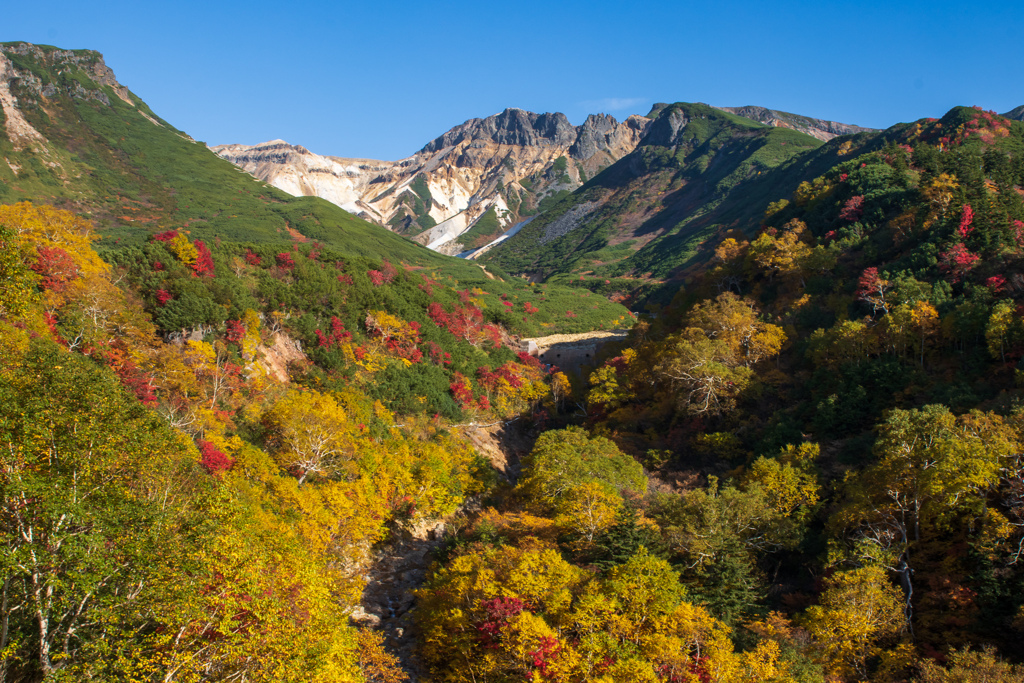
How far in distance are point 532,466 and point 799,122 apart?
19260 cm

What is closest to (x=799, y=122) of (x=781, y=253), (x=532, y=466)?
(x=781, y=253)

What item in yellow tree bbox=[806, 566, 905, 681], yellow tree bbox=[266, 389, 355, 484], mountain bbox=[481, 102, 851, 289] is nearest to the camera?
yellow tree bbox=[806, 566, 905, 681]

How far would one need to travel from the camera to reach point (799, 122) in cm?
A: 18100

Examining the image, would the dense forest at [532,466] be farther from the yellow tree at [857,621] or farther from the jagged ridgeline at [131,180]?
the jagged ridgeline at [131,180]

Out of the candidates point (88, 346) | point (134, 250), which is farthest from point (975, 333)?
point (134, 250)

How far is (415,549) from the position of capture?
25688mm

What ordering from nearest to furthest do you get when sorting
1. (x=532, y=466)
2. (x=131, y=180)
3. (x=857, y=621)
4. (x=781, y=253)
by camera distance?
(x=857, y=621), (x=532, y=466), (x=781, y=253), (x=131, y=180)

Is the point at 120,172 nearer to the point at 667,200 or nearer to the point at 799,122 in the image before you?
the point at 667,200

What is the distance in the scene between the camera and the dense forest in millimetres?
11312

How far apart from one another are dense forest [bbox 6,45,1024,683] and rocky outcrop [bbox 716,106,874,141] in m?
152

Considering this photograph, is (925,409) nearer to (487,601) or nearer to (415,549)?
(487,601)

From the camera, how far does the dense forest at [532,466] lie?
11.3m

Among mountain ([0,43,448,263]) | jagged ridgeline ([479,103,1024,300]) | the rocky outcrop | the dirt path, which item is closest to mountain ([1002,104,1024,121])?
jagged ridgeline ([479,103,1024,300])

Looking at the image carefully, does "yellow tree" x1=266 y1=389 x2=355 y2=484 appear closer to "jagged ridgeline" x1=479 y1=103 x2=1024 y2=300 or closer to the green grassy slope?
"jagged ridgeline" x1=479 y1=103 x2=1024 y2=300
